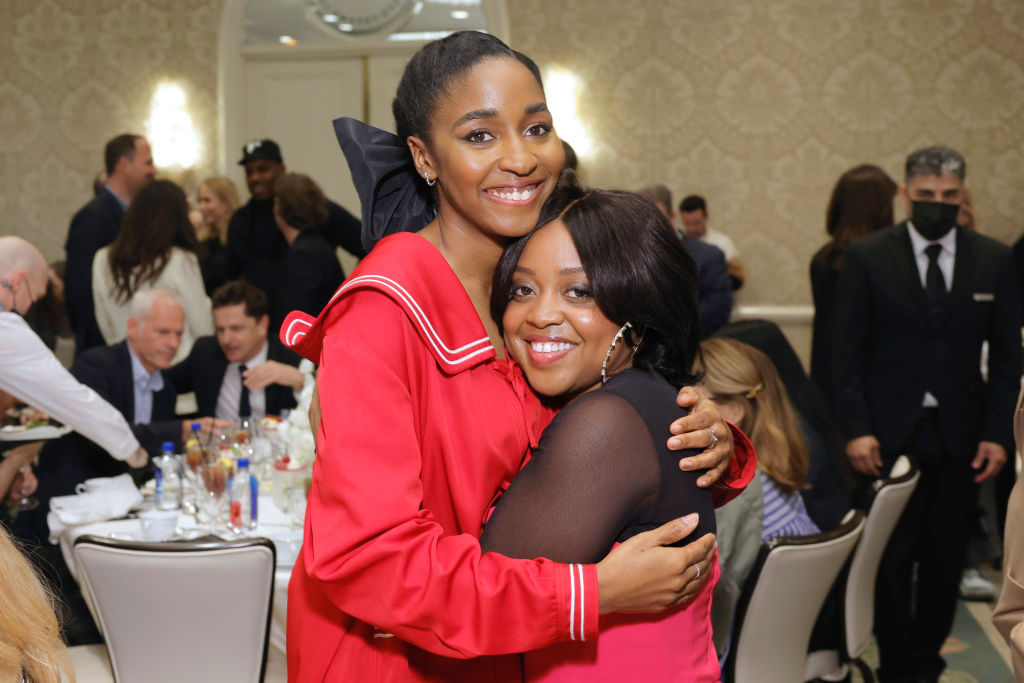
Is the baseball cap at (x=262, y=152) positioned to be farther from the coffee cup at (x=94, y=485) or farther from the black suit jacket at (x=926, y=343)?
the black suit jacket at (x=926, y=343)

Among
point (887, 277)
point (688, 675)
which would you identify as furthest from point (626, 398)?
point (887, 277)

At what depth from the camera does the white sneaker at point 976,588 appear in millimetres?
4234

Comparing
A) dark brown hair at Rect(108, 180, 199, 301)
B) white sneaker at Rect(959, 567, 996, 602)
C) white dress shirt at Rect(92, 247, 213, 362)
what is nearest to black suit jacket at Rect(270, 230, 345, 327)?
white dress shirt at Rect(92, 247, 213, 362)

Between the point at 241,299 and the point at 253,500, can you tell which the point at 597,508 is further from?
the point at 241,299

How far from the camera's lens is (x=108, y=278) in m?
4.54

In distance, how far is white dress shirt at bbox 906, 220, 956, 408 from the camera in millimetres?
3477

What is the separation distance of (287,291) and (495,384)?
356cm

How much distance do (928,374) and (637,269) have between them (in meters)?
2.48

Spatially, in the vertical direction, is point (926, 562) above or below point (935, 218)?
below

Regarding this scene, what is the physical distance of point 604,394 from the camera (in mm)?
1299

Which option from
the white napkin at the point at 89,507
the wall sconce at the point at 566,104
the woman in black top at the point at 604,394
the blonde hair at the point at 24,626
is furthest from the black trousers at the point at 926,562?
the wall sconce at the point at 566,104

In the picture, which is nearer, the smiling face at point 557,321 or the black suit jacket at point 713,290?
the smiling face at point 557,321

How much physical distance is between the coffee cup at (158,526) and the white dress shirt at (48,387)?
0.49m

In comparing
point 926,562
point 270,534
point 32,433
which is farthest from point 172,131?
point 926,562
